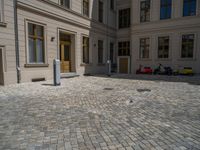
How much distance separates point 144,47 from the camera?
18.9m

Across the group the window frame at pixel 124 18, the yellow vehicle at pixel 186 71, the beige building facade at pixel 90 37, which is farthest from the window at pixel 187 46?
the window frame at pixel 124 18

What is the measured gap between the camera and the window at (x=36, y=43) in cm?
1049

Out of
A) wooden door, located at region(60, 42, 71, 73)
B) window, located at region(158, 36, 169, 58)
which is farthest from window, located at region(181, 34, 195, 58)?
wooden door, located at region(60, 42, 71, 73)

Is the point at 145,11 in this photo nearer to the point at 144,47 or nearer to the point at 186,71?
the point at 144,47

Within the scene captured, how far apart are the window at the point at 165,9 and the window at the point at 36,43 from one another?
515 inches

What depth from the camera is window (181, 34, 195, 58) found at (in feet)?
53.9

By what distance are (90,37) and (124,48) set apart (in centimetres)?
655

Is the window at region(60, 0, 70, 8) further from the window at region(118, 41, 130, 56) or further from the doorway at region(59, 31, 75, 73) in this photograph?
the window at region(118, 41, 130, 56)

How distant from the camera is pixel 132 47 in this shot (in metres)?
19.4

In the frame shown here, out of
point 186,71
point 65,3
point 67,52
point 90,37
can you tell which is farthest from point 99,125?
point 186,71

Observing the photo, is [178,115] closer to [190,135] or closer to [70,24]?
[190,135]

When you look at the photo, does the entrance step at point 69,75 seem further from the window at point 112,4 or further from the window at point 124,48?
the window at point 112,4

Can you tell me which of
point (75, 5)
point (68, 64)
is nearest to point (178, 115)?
point (68, 64)

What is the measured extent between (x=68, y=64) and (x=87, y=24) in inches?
176
